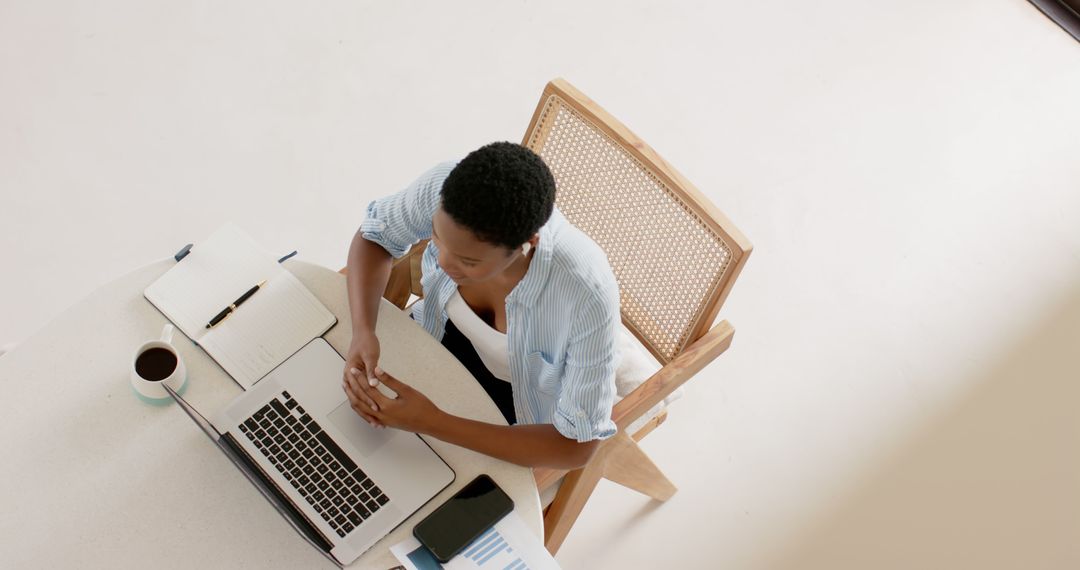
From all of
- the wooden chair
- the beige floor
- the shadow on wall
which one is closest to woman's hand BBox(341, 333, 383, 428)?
the wooden chair

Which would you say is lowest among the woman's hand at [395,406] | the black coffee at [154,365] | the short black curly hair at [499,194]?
the black coffee at [154,365]

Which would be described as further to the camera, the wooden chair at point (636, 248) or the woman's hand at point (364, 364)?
the wooden chair at point (636, 248)

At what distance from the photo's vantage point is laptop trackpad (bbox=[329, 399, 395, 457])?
142cm

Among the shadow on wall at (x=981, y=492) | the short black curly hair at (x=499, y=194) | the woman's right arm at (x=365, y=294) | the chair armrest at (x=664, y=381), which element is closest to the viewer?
the short black curly hair at (x=499, y=194)

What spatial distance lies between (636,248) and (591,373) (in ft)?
1.31

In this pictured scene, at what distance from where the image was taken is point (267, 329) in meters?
1.50

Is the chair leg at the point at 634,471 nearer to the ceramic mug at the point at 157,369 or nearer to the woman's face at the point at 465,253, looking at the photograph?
the woman's face at the point at 465,253

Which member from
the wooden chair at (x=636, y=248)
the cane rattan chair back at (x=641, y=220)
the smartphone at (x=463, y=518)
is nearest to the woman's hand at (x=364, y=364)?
→ the smartphone at (x=463, y=518)

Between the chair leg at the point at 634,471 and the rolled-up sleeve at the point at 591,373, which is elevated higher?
the rolled-up sleeve at the point at 591,373

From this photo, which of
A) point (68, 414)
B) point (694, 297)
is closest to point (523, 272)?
point (694, 297)

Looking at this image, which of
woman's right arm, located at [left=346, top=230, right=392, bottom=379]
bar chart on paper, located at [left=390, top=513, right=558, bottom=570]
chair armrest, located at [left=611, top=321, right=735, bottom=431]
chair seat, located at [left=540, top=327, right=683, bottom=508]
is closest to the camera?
bar chart on paper, located at [left=390, top=513, right=558, bottom=570]

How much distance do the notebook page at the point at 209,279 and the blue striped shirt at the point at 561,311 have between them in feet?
0.64

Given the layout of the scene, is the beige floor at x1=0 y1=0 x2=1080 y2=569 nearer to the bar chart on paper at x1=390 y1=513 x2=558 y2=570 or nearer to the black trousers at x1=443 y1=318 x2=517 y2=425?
the black trousers at x1=443 y1=318 x2=517 y2=425

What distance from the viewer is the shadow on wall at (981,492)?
2.30 metres
